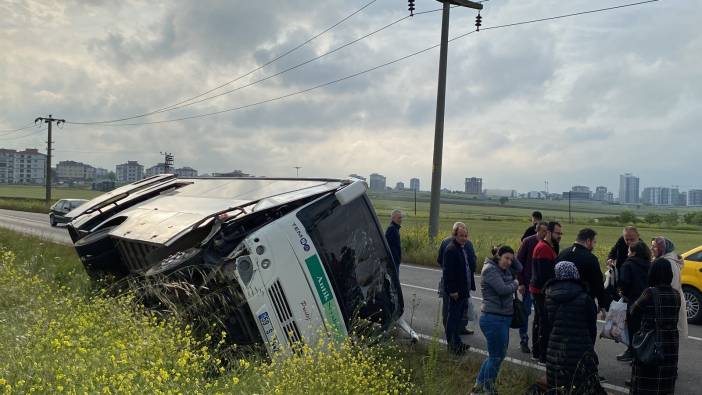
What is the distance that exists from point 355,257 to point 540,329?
2751 millimetres

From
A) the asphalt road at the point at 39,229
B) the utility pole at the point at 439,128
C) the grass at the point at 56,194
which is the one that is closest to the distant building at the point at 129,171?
the grass at the point at 56,194

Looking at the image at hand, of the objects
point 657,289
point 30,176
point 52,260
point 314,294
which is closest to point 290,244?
point 314,294

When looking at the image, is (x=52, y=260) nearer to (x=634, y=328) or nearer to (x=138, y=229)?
(x=138, y=229)

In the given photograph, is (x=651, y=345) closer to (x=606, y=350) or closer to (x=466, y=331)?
(x=606, y=350)

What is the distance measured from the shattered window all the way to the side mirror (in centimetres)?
8

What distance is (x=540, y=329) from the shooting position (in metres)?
6.73

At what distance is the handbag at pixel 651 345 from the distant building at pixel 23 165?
200 meters

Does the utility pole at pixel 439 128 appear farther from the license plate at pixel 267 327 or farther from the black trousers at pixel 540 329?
the license plate at pixel 267 327

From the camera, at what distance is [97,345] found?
4.17 metres

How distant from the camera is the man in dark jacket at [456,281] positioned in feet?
22.3

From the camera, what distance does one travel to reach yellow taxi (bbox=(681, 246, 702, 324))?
9.01 m

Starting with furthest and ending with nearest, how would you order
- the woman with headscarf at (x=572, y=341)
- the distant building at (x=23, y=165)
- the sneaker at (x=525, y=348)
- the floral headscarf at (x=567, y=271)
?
the distant building at (x=23, y=165) → the sneaker at (x=525, y=348) → the floral headscarf at (x=567, y=271) → the woman with headscarf at (x=572, y=341)

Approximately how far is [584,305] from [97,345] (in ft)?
13.1

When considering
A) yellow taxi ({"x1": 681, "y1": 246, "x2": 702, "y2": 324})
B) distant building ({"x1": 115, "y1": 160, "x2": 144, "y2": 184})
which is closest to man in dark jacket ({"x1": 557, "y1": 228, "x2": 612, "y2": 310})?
yellow taxi ({"x1": 681, "y1": 246, "x2": 702, "y2": 324})
